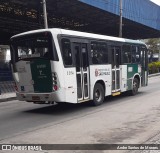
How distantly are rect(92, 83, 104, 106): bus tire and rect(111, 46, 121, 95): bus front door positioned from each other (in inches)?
45.5

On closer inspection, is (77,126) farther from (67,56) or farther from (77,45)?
(77,45)

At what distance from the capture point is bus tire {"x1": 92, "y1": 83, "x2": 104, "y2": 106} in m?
13.1

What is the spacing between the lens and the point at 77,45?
12141 millimetres

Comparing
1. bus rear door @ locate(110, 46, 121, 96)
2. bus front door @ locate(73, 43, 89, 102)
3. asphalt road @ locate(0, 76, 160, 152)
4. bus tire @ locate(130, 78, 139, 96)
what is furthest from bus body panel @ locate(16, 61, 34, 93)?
bus tire @ locate(130, 78, 139, 96)

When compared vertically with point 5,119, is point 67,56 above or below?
above

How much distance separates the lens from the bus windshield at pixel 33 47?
11125mm

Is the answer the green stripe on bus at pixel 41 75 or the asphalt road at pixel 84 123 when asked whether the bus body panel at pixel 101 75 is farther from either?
the green stripe on bus at pixel 41 75

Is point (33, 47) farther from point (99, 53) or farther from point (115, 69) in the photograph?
point (115, 69)

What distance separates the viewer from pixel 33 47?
11.7m

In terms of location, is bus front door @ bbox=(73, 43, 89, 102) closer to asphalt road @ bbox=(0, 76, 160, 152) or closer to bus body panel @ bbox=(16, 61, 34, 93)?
asphalt road @ bbox=(0, 76, 160, 152)

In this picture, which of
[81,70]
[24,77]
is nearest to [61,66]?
[81,70]

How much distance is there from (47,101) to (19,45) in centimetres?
237

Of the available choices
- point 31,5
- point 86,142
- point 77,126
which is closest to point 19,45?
point 77,126

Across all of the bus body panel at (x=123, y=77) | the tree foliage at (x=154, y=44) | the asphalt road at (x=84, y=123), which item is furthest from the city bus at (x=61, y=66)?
the tree foliage at (x=154, y=44)
